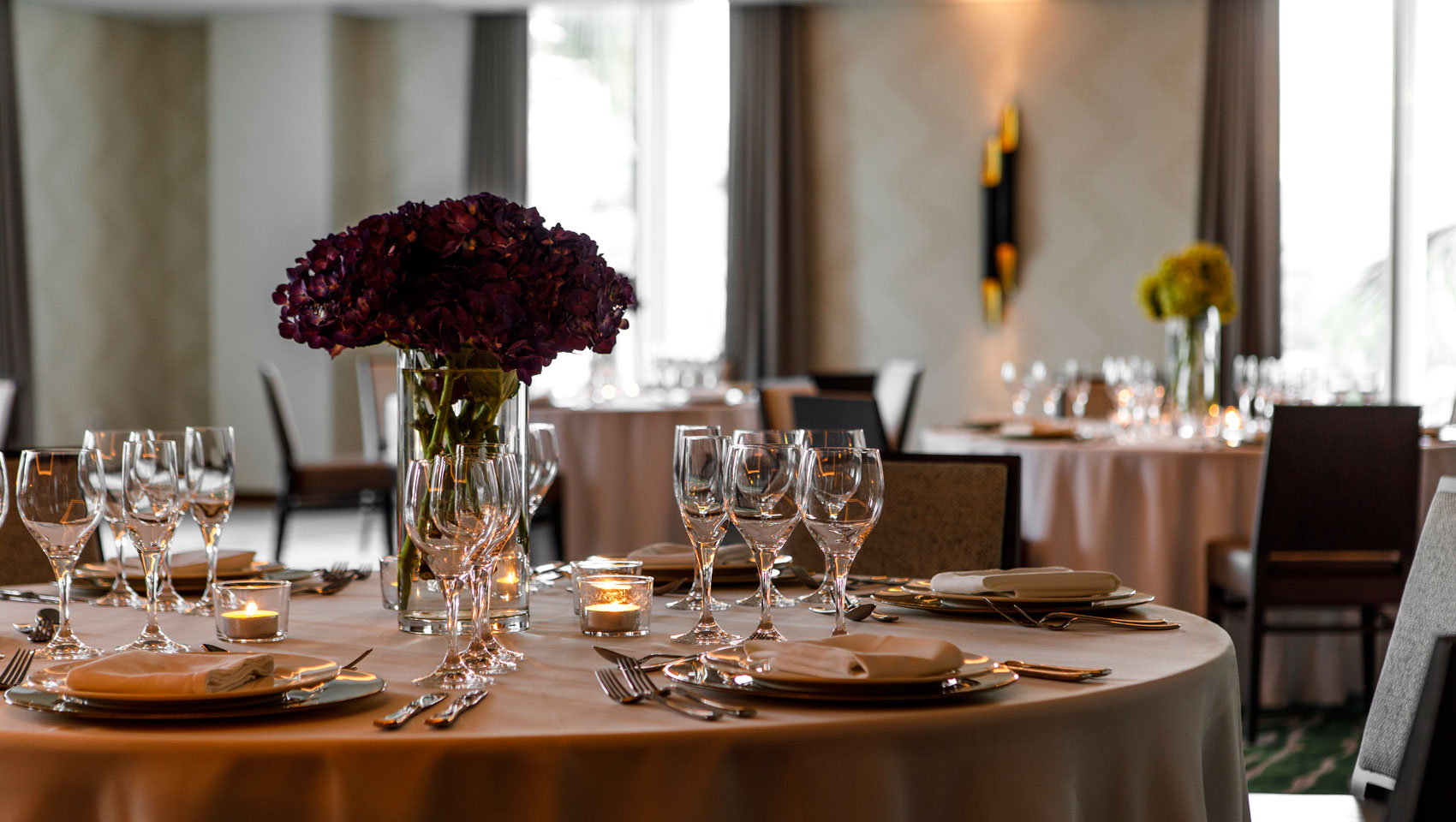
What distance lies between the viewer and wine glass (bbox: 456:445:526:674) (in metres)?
1.31

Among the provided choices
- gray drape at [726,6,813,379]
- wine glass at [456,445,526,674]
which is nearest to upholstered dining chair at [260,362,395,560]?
gray drape at [726,6,813,379]

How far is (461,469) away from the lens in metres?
1.30

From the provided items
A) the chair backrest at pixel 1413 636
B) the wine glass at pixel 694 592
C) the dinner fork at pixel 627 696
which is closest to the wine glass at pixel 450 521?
the dinner fork at pixel 627 696

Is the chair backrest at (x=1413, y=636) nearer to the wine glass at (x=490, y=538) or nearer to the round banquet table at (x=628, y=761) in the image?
the round banquet table at (x=628, y=761)

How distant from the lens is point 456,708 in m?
1.18

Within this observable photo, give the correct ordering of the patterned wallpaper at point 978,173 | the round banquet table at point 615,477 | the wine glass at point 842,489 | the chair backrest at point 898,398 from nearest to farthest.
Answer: the wine glass at point 842,489, the round banquet table at point 615,477, the chair backrest at point 898,398, the patterned wallpaper at point 978,173

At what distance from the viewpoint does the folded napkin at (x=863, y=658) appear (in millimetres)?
1228

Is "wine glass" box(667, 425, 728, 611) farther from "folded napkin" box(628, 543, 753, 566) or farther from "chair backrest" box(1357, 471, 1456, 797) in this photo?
"chair backrest" box(1357, 471, 1456, 797)

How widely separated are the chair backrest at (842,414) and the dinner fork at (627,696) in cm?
255

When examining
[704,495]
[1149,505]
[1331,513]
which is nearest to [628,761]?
[704,495]

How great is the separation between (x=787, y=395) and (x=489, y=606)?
13.8ft

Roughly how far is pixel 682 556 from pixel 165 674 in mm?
939

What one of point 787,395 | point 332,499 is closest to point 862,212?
point 787,395

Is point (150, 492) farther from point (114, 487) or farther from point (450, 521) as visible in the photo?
point (450, 521)
